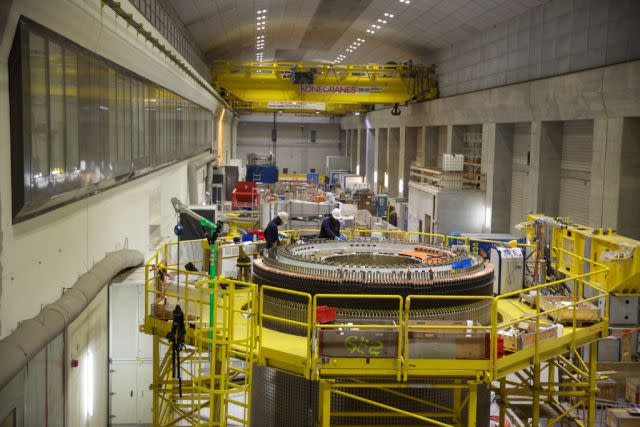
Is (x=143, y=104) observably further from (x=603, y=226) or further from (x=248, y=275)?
(x=603, y=226)

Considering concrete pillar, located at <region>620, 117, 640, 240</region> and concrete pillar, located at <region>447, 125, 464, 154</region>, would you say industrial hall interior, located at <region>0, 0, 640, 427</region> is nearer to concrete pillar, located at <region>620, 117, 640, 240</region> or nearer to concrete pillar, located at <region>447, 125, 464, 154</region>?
concrete pillar, located at <region>620, 117, 640, 240</region>

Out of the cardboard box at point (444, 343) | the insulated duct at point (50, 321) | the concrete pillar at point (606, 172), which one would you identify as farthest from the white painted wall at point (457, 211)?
the cardboard box at point (444, 343)

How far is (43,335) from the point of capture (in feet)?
20.0

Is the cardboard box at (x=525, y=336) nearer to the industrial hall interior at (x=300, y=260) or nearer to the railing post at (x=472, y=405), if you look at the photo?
the industrial hall interior at (x=300, y=260)

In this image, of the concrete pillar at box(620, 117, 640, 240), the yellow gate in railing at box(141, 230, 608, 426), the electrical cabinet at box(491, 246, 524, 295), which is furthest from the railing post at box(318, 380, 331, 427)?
the concrete pillar at box(620, 117, 640, 240)

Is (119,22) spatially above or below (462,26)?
below

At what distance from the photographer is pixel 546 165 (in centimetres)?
2058

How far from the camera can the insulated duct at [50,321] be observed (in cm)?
534

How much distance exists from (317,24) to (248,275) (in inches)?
853

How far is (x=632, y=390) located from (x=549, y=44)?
11045 millimetres

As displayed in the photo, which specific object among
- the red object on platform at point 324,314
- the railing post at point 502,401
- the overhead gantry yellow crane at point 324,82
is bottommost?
the railing post at point 502,401

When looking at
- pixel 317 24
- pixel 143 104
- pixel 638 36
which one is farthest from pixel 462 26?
pixel 143 104

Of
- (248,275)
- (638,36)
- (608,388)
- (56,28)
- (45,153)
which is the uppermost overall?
(638,36)

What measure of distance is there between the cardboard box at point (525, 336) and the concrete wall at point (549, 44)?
9.20 metres
